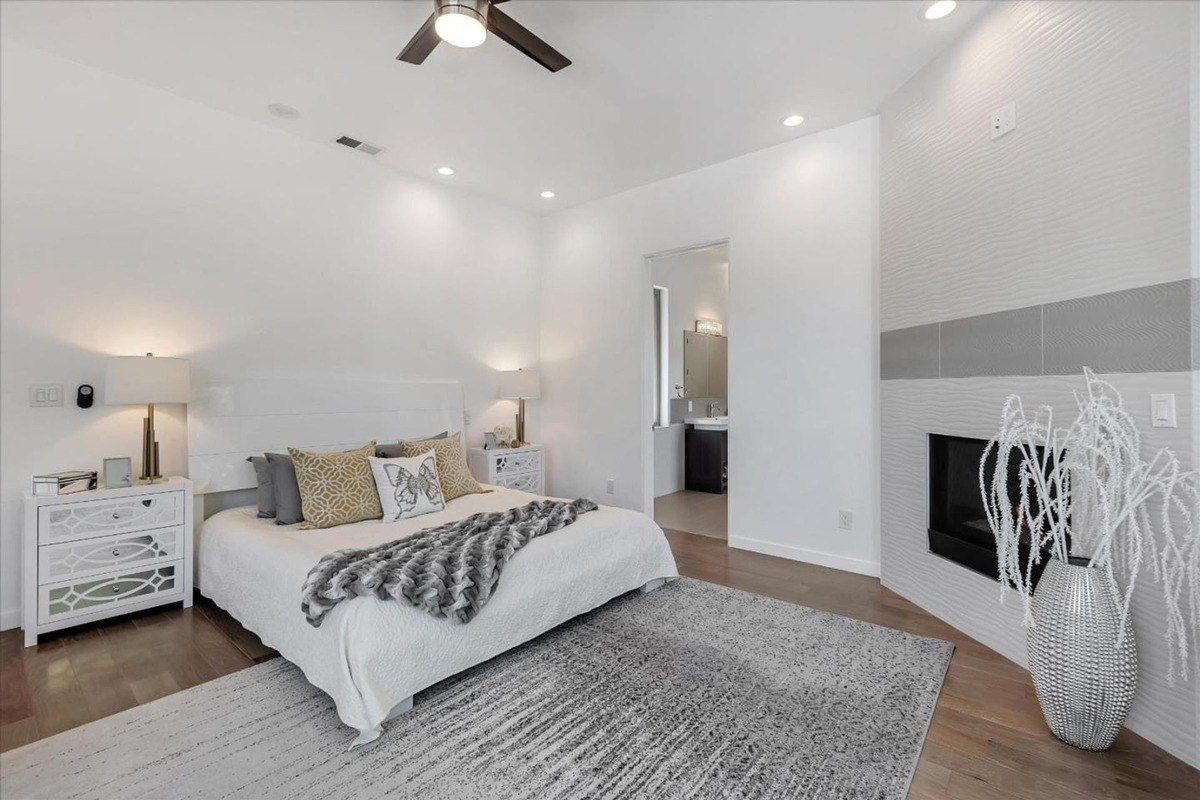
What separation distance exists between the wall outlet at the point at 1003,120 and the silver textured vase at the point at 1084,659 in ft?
5.84

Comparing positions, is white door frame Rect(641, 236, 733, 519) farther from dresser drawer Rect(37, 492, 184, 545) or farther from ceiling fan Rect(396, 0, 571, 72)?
dresser drawer Rect(37, 492, 184, 545)

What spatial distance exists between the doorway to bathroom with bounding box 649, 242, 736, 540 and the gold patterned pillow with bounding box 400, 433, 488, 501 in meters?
2.33

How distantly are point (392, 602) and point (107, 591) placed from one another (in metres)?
1.79

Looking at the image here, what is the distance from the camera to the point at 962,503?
2.69m

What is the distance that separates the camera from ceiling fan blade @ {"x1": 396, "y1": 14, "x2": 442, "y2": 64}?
2059mm

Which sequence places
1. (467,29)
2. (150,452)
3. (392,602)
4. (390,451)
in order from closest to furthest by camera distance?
(392,602), (467,29), (150,452), (390,451)

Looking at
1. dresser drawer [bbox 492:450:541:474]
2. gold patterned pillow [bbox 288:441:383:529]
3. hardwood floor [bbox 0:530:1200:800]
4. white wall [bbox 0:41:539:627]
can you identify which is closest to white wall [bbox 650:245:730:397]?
dresser drawer [bbox 492:450:541:474]

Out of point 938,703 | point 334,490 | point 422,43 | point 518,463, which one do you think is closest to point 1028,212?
point 938,703

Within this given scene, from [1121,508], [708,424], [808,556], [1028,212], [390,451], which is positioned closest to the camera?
[1121,508]

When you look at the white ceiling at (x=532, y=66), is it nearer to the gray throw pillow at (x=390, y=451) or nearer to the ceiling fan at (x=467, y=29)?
the ceiling fan at (x=467, y=29)

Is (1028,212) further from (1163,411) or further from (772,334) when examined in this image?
(772,334)

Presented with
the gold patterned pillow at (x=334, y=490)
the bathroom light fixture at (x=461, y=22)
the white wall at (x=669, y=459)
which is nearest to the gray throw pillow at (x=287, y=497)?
the gold patterned pillow at (x=334, y=490)

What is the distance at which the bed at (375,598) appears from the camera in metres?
1.84

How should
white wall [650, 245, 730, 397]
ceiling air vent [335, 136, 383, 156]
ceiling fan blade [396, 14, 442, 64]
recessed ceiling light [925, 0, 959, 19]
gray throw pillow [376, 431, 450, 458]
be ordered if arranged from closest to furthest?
ceiling fan blade [396, 14, 442, 64], recessed ceiling light [925, 0, 959, 19], gray throw pillow [376, 431, 450, 458], ceiling air vent [335, 136, 383, 156], white wall [650, 245, 730, 397]
